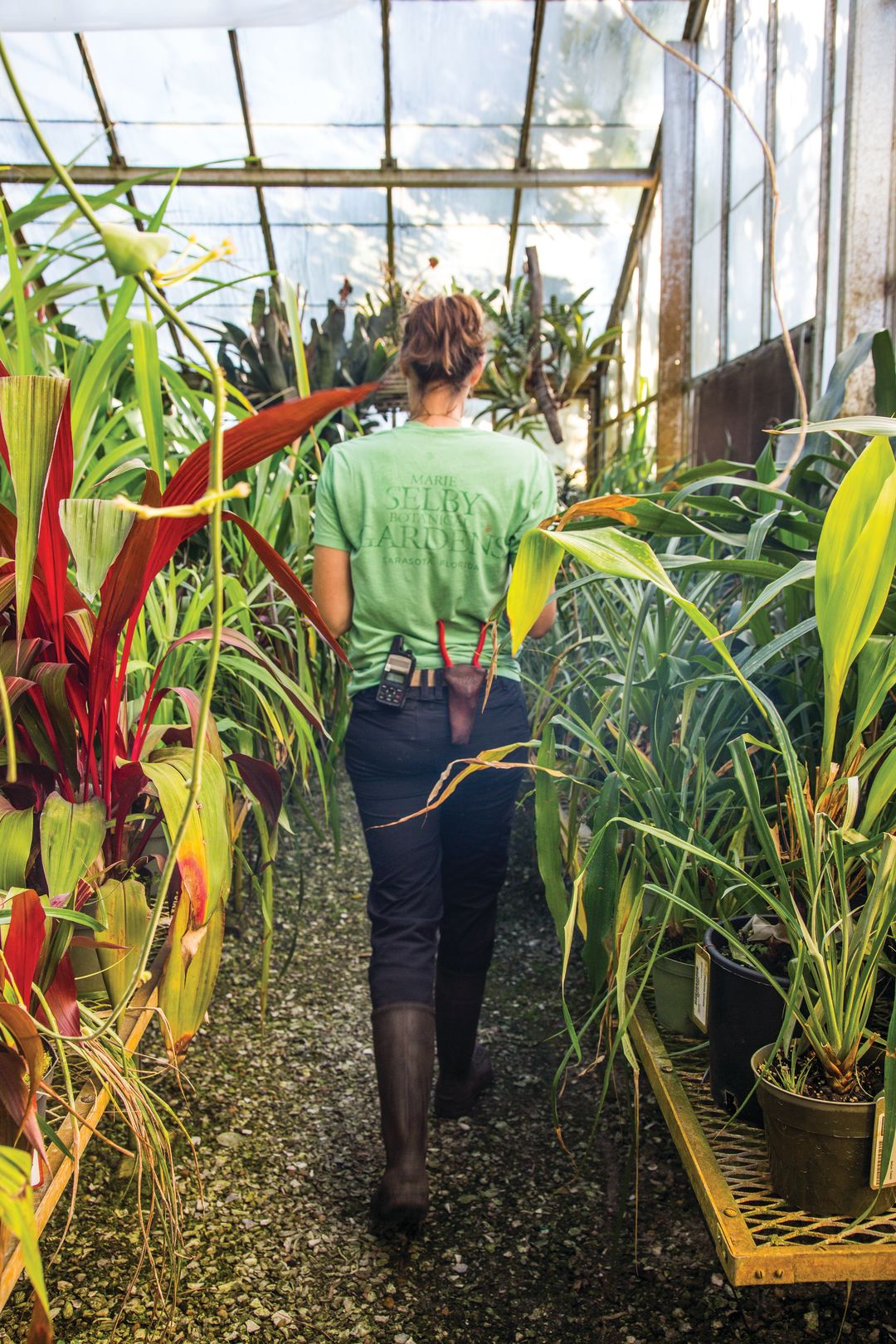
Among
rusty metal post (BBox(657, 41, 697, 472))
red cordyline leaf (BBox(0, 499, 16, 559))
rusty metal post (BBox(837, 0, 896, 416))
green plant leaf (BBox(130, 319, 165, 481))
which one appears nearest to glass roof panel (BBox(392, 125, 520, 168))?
rusty metal post (BBox(657, 41, 697, 472))

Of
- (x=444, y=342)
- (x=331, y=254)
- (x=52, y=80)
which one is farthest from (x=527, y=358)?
(x=444, y=342)

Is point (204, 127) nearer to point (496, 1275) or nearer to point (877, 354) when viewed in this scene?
point (877, 354)

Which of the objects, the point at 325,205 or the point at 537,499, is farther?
the point at 325,205

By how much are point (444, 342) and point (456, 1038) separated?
0.97 metres

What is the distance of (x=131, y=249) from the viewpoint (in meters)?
0.33

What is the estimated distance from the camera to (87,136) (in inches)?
233

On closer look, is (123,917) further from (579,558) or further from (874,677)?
(874,677)

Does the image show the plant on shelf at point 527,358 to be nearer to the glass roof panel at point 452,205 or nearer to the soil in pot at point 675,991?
the glass roof panel at point 452,205

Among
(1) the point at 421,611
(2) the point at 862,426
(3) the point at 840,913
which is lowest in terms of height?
(3) the point at 840,913

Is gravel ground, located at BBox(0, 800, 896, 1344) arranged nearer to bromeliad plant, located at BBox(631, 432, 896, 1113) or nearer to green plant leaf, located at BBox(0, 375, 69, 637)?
bromeliad plant, located at BBox(631, 432, 896, 1113)

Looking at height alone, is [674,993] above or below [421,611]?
below

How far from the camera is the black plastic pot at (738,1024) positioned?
0.96 meters

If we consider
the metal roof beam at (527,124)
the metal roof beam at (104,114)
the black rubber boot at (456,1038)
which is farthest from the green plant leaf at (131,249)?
the metal roof beam at (527,124)

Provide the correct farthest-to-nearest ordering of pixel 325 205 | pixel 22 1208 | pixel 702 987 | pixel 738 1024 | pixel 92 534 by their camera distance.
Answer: pixel 325 205
pixel 702 987
pixel 738 1024
pixel 92 534
pixel 22 1208
